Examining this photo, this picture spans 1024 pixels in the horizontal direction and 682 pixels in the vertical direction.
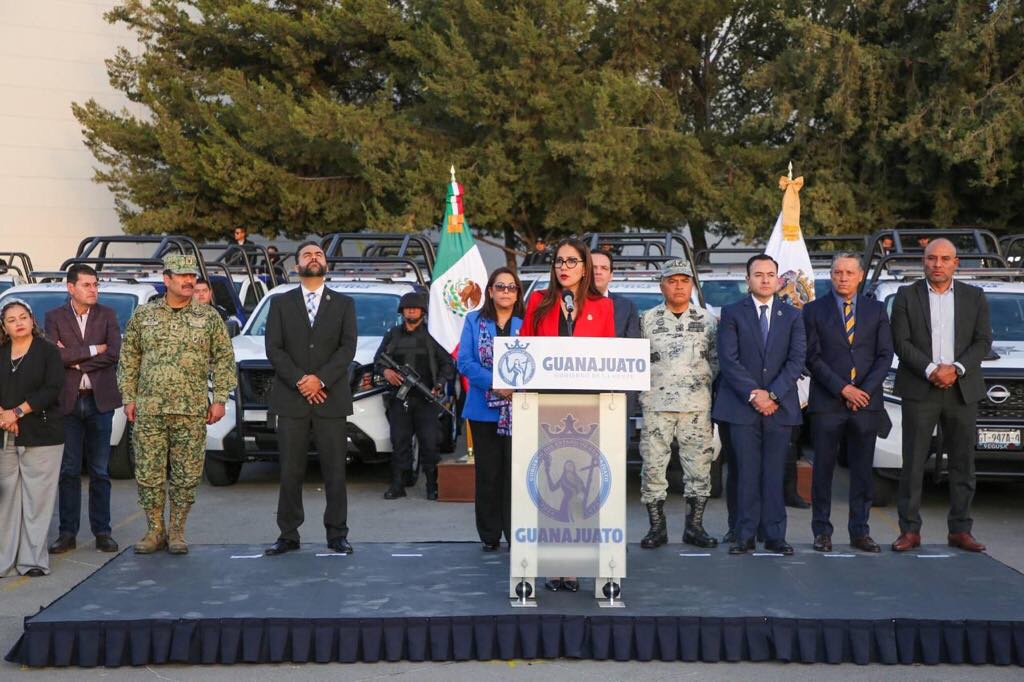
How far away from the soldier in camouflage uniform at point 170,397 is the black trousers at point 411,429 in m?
3.05

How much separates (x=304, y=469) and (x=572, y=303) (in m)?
2.14

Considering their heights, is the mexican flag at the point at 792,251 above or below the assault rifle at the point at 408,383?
above

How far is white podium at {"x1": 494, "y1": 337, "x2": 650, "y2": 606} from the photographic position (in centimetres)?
693

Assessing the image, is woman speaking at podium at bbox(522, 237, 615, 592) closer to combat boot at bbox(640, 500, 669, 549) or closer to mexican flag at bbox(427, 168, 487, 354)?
combat boot at bbox(640, 500, 669, 549)

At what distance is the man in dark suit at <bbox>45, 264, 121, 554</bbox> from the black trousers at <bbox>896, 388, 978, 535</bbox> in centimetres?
547

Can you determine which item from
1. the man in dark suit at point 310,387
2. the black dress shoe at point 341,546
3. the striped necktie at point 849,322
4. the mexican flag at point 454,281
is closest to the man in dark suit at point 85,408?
the man in dark suit at point 310,387

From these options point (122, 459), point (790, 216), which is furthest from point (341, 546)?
point (790, 216)

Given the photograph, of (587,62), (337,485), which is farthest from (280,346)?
(587,62)

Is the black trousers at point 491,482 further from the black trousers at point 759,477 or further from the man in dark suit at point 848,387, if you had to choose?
the man in dark suit at point 848,387

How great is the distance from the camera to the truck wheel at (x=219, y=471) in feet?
39.6

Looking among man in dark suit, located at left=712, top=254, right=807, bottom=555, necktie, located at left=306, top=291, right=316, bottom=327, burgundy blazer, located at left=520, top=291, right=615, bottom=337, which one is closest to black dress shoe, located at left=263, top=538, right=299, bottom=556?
necktie, located at left=306, top=291, right=316, bottom=327

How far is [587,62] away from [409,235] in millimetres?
9795

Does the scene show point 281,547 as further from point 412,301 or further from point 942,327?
point 942,327

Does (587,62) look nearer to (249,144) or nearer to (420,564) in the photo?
(249,144)
